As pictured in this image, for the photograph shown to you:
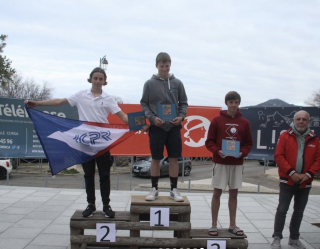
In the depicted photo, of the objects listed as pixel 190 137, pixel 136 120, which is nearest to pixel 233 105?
pixel 136 120

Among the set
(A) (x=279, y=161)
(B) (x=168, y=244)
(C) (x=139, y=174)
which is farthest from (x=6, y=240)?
(C) (x=139, y=174)

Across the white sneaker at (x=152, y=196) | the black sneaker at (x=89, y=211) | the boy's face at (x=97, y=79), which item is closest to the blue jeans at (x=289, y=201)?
the white sneaker at (x=152, y=196)

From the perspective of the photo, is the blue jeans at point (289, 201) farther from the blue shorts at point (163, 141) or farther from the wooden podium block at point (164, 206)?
the blue shorts at point (163, 141)

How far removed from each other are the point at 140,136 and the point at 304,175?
4.84 metres

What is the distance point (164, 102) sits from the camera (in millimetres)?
3773

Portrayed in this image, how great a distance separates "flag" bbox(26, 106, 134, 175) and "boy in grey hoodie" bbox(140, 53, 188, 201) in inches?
21.0

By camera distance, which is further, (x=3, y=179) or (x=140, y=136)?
(x=3, y=179)

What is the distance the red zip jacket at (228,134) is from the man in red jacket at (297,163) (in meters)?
0.57

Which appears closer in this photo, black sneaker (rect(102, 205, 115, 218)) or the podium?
the podium

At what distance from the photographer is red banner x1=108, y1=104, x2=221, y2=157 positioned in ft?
26.7

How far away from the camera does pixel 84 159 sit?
3830 mm

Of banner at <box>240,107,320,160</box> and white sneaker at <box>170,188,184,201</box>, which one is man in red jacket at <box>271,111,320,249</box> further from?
banner at <box>240,107,320,160</box>

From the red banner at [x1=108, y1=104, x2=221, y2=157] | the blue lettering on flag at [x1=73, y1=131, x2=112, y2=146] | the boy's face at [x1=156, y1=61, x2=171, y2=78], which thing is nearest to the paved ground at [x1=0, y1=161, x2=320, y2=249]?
the red banner at [x1=108, y1=104, x2=221, y2=157]

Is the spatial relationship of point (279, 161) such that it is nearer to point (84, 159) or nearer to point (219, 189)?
point (219, 189)
